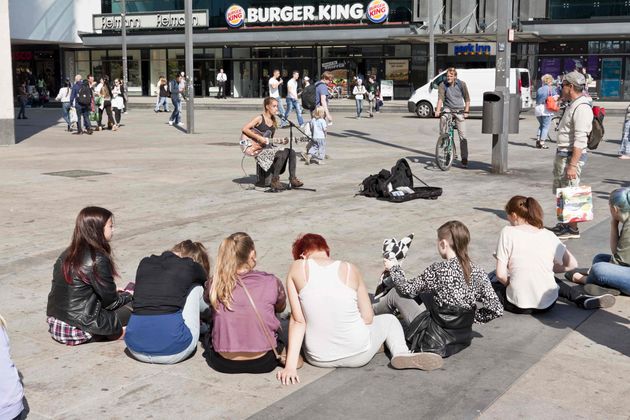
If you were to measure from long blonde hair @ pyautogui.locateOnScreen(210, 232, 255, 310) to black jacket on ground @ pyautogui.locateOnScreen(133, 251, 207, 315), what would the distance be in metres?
0.26

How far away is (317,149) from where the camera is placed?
659 inches

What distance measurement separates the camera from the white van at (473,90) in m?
33.3

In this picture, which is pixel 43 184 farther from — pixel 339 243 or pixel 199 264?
pixel 199 264

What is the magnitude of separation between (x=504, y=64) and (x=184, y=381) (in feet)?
35.5

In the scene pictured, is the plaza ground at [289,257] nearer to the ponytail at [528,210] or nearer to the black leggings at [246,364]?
the black leggings at [246,364]

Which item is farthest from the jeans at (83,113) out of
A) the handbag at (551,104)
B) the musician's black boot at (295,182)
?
the musician's black boot at (295,182)

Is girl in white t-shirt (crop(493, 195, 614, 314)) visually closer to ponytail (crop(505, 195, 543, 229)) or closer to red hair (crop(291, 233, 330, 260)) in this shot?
ponytail (crop(505, 195, 543, 229))

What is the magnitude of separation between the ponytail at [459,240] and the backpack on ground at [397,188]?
6.09m

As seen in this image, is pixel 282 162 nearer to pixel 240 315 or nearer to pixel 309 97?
pixel 309 97

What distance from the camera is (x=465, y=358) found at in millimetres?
5668

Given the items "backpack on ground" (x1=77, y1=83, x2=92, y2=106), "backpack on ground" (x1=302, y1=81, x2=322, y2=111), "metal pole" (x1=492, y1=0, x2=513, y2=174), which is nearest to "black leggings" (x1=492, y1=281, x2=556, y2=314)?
"metal pole" (x1=492, y1=0, x2=513, y2=174)

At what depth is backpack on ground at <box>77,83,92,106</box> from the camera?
943 inches

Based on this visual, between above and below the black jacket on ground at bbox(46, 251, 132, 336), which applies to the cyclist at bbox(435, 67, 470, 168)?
above

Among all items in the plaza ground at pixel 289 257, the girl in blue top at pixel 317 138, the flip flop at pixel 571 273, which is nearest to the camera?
the plaza ground at pixel 289 257
